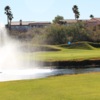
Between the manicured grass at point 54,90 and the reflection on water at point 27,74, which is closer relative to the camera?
the manicured grass at point 54,90

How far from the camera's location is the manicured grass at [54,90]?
60.5 ft

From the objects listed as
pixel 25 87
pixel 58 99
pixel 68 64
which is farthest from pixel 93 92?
pixel 68 64

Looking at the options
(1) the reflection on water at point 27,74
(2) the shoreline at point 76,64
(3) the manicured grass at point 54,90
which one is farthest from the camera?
(2) the shoreline at point 76,64

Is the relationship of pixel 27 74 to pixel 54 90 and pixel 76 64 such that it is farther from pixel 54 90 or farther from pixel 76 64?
pixel 54 90

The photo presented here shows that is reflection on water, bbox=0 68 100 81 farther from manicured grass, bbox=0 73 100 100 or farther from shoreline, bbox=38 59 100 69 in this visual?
manicured grass, bbox=0 73 100 100

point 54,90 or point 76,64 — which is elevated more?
point 54,90

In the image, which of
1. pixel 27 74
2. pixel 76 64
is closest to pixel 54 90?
pixel 27 74

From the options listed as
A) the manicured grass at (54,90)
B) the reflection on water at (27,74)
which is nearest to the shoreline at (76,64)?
the reflection on water at (27,74)

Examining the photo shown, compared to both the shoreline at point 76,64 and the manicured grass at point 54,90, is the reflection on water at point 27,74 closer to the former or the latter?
the shoreline at point 76,64

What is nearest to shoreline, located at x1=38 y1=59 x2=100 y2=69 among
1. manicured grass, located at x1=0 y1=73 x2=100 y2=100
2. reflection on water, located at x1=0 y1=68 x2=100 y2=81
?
reflection on water, located at x1=0 y1=68 x2=100 y2=81

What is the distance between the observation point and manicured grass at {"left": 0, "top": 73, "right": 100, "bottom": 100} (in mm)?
18453

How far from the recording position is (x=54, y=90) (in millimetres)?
20531

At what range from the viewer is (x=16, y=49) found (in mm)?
87562

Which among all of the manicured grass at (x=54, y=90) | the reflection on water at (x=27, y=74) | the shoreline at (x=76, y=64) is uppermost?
the manicured grass at (x=54, y=90)
